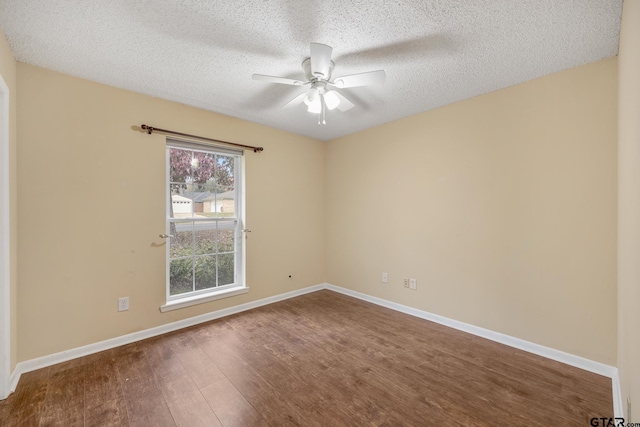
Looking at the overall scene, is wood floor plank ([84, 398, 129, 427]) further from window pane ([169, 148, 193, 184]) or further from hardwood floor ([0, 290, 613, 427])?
window pane ([169, 148, 193, 184])

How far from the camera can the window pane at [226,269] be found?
3256 mm

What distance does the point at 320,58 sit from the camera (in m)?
1.71

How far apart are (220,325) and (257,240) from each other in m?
1.09

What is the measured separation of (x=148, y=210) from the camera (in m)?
2.66

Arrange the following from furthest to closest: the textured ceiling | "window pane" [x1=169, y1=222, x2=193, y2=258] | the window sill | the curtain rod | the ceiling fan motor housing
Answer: "window pane" [x1=169, y1=222, x2=193, y2=258]
the window sill
the curtain rod
the ceiling fan motor housing
the textured ceiling

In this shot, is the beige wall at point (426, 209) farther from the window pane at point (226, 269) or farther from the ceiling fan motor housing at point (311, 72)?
the ceiling fan motor housing at point (311, 72)

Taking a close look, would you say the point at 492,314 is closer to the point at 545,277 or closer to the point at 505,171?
the point at 545,277

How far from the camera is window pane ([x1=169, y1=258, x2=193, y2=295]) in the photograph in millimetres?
2900

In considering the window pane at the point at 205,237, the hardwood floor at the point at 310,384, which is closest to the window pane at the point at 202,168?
the window pane at the point at 205,237

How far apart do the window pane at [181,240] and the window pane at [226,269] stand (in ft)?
1.29

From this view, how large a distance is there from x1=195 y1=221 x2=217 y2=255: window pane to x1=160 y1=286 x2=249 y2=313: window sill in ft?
1.59

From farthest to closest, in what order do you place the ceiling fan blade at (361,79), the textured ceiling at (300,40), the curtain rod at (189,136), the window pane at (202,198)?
1. the window pane at (202,198)
2. the curtain rod at (189,136)
3. the ceiling fan blade at (361,79)
4. the textured ceiling at (300,40)

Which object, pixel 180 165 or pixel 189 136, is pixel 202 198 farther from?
pixel 189 136

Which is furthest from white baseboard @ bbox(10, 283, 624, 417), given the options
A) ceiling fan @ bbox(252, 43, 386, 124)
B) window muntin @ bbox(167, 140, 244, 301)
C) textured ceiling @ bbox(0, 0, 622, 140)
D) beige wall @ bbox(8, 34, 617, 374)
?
ceiling fan @ bbox(252, 43, 386, 124)
